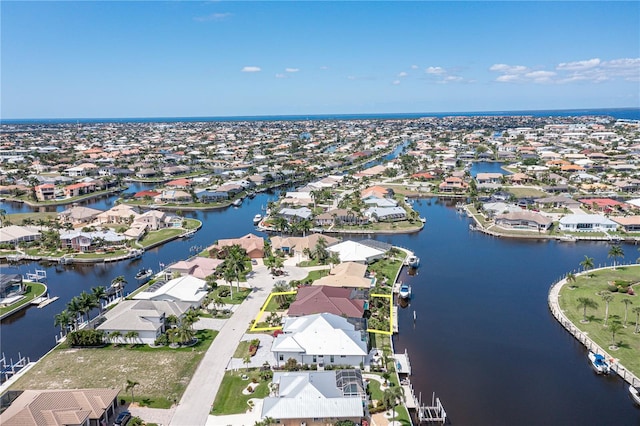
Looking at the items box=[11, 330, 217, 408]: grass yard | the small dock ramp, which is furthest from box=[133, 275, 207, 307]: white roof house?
the small dock ramp

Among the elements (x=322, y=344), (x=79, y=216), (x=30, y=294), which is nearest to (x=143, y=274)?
(x=30, y=294)

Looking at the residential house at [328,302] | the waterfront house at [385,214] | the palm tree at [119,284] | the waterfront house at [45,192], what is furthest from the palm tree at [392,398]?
the waterfront house at [45,192]

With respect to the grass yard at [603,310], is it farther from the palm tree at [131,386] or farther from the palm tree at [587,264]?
the palm tree at [131,386]

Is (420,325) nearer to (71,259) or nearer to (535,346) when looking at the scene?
(535,346)

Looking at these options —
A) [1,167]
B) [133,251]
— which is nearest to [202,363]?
[133,251]

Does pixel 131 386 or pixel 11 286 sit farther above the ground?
pixel 11 286

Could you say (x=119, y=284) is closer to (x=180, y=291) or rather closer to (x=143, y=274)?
(x=143, y=274)
